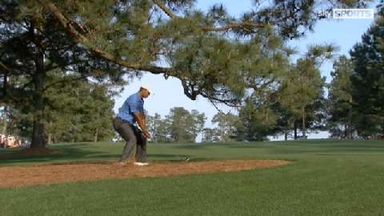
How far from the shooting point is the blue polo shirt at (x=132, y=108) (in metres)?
12.4

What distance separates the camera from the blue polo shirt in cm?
1237

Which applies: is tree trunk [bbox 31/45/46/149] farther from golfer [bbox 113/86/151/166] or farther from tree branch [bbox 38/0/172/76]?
golfer [bbox 113/86/151/166]

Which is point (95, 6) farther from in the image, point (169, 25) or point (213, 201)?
point (213, 201)

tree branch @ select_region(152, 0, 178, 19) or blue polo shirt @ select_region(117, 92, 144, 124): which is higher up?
tree branch @ select_region(152, 0, 178, 19)

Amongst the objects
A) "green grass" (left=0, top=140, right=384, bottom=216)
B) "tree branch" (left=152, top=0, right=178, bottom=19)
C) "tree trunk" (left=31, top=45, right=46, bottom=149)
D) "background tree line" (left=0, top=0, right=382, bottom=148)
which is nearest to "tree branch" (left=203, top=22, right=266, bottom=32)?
"background tree line" (left=0, top=0, right=382, bottom=148)

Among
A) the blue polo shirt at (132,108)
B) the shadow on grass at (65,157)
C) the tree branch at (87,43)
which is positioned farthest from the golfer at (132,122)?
the shadow on grass at (65,157)

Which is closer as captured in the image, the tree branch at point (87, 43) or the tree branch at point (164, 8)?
the tree branch at point (87, 43)

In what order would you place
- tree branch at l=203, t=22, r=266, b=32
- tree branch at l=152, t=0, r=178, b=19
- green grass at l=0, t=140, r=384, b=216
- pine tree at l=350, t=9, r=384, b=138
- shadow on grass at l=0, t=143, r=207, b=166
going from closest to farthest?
green grass at l=0, t=140, r=384, b=216, tree branch at l=152, t=0, r=178, b=19, tree branch at l=203, t=22, r=266, b=32, shadow on grass at l=0, t=143, r=207, b=166, pine tree at l=350, t=9, r=384, b=138

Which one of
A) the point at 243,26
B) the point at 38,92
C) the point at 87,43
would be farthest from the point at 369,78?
the point at 87,43

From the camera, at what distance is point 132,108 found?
1235cm

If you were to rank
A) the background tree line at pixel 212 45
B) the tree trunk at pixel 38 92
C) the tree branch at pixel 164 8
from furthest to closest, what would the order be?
the tree trunk at pixel 38 92
the tree branch at pixel 164 8
the background tree line at pixel 212 45

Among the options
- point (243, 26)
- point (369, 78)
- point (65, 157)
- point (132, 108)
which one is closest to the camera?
point (132, 108)

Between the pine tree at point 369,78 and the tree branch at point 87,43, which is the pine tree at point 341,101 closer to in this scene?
the pine tree at point 369,78

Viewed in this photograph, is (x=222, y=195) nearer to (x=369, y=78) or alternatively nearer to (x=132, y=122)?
(x=132, y=122)
